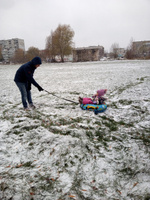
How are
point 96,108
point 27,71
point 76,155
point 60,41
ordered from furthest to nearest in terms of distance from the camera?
1. point 60,41
2. point 96,108
3. point 27,71
4. point 76,155

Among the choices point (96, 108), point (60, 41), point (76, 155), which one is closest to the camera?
point (76, 155)

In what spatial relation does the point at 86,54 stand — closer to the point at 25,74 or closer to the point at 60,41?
the point at 60,41

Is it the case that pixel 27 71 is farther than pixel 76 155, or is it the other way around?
pixel 27 71

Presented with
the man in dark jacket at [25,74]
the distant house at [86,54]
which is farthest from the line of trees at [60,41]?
the man in dark jacket at [25,74]

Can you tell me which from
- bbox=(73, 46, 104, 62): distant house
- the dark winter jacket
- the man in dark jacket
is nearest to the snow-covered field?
the man in dark jacket

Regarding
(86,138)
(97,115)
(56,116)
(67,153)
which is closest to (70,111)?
(56,116)

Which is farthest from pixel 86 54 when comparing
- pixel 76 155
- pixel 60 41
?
pixel 76 155

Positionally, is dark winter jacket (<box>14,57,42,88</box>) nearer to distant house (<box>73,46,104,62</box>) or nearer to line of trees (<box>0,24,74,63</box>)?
line of trees (<box>0,24,74,63</box>)

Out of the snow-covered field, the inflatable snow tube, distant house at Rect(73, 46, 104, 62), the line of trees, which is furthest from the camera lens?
distant house at Rect(73, 46, 104, 62)

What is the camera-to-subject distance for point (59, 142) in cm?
302

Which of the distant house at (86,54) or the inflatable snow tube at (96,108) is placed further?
the distant house at (86,54)

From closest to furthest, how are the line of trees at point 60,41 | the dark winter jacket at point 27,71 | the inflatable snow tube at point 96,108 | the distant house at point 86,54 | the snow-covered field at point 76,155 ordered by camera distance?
the snow-covered field at point 76,155, the dark winter jacket at point 27,71, the inflatable snow tube at point 96,108, the line of trees at point 60,41, the distant house at point 86,54

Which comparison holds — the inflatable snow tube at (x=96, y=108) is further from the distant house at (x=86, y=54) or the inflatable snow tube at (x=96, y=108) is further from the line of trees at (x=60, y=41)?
the distant house at (x=86, y=54)

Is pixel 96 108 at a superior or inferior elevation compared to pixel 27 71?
inferior
